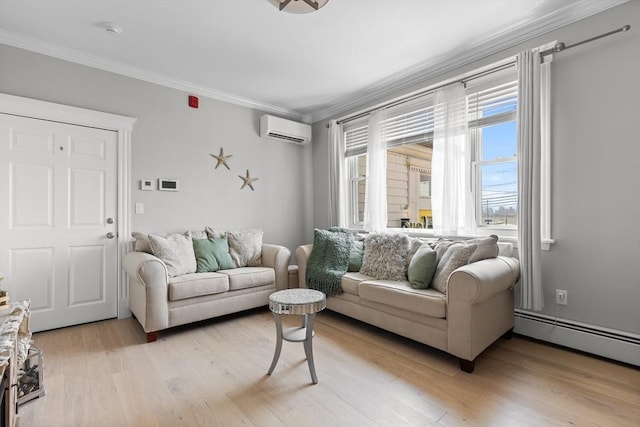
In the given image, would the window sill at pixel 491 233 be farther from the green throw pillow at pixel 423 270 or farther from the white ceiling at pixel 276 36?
the white ceiling at pixel 276 36

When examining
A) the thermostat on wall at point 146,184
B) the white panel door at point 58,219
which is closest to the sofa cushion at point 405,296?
the thermostat on wall at point 146,184

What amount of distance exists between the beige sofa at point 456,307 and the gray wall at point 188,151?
203 cm

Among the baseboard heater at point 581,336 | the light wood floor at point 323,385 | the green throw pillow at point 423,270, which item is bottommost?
the light wood floor at point 323,385

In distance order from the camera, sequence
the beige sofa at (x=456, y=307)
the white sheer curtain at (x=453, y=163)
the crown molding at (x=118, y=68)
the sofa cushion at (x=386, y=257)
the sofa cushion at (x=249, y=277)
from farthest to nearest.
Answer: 1. the sofa cushion at (x=249, y=277)
2. the white sheer curtain at (x=453, y=163)
3. the sofa cushion at (x=386, y=257)
4. the crown molding at (x=118, y=68)
5. the beige sofa at (x=456, y=307)

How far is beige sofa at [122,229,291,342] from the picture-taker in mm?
2613

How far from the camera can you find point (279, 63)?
10.6 feet

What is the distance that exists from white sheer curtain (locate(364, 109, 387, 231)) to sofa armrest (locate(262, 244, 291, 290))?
1.16 metres

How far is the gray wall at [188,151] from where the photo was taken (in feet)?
9.65

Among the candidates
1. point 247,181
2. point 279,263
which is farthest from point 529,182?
point 247,181

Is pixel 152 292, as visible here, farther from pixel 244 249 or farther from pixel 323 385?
pixel 323 385

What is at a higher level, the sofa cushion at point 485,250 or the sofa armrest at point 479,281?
the sofa cushion at point 485,250

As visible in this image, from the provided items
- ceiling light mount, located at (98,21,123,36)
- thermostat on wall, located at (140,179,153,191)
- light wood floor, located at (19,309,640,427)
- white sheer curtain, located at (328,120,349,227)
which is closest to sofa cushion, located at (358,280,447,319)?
light wood floor, located at (19,309,640,427)

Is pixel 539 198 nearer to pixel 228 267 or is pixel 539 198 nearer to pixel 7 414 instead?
pixel 228 267

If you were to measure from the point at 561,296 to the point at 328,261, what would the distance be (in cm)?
201
